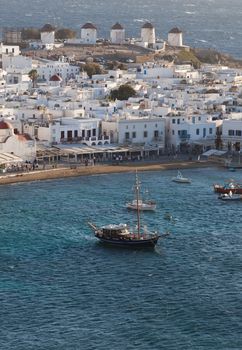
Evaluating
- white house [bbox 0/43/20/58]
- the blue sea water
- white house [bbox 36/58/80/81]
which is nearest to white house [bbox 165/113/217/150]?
the blue sea water

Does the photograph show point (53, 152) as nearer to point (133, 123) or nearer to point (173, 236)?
point (133, 123)

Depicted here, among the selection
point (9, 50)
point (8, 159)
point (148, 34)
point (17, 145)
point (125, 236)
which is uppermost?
point (148, 34)

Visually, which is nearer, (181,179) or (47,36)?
(181,179)

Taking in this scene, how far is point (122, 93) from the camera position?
67312 millimetres

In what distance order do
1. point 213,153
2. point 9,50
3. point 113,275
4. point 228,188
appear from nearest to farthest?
1. point 113,275
2. point 228,188
3. point 213,153
4. point 9,50

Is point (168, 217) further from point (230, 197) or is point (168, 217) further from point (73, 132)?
point (73, 132)

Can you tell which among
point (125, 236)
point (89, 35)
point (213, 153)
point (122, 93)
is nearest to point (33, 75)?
point (122, 93)

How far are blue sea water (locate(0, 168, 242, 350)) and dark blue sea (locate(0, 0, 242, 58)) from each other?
207 feet

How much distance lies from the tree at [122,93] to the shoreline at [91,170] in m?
12.3

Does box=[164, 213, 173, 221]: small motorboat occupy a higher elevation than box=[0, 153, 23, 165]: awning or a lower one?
lower

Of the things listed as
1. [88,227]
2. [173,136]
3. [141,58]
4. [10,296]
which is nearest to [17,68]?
[141,58]

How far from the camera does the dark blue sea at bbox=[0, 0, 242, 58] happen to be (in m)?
125

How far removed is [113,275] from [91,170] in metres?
16.6

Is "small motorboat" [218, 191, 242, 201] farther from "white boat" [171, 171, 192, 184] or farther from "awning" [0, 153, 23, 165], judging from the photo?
"awning" [0, 153, 23, 165]
